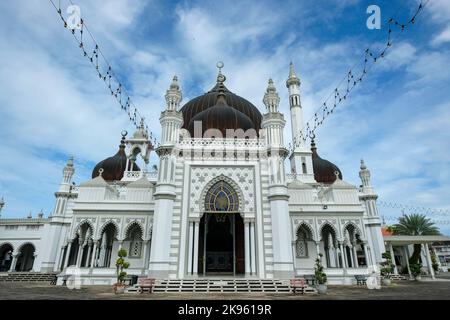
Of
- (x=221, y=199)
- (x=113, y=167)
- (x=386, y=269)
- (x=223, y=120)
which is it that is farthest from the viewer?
(x=113, y=167)

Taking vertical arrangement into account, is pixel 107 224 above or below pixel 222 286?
above

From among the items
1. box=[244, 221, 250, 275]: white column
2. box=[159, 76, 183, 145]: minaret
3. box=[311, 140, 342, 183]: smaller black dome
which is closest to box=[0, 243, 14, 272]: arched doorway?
box=[159, 76, 183, 145]: minaret

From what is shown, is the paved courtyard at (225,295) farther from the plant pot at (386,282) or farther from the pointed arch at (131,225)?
the pointed arch at (131,225)

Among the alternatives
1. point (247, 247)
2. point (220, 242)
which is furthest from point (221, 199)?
point (220, 242)

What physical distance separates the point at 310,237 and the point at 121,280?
13766mm

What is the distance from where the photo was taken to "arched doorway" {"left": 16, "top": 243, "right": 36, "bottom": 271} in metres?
32.5

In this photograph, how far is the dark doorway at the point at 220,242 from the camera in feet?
64.1

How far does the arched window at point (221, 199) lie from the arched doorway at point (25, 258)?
2767 cm

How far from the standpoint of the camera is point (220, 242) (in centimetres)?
2142

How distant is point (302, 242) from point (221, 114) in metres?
12.1

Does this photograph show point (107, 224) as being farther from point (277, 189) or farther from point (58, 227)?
point (277, 189)
